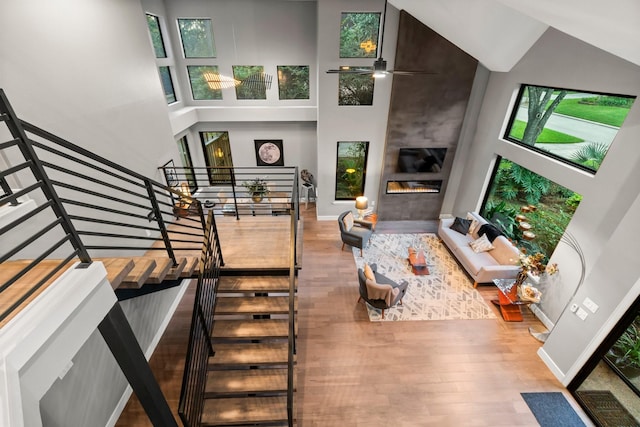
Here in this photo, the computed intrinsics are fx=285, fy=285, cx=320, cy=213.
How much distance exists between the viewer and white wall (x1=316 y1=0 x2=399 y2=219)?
5.72 meters

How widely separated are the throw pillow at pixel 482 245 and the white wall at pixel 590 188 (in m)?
1.21

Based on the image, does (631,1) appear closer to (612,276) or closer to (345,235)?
(612,276)

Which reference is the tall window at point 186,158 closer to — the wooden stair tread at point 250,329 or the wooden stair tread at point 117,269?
the wooden stair tread at point 250,329

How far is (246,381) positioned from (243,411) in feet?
1.05

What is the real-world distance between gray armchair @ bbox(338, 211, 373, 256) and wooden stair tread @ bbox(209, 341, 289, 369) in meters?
3.10

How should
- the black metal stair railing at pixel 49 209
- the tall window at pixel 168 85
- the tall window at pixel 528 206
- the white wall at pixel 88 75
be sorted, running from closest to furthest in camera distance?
the black metal stair railing at pixel 49 209 → the white wall at pixel 88 75 → the tall window at pixel 528 206 → the tall window at pixel 168 85

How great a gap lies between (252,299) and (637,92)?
5652mm

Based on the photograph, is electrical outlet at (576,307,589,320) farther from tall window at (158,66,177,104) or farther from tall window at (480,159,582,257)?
tall window at (158,66,177,104)

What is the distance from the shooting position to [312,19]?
6.95 metres

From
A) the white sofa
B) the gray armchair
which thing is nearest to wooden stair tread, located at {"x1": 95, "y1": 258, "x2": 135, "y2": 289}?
the gray armchair

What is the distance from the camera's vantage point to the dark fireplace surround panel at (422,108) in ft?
19.3

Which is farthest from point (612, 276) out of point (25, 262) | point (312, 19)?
point (312, 19)

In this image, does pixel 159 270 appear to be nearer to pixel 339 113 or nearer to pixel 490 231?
pixel 339 113

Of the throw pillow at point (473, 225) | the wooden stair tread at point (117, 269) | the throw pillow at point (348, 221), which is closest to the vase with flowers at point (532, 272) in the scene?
the throw pillow at point (473, 225)
